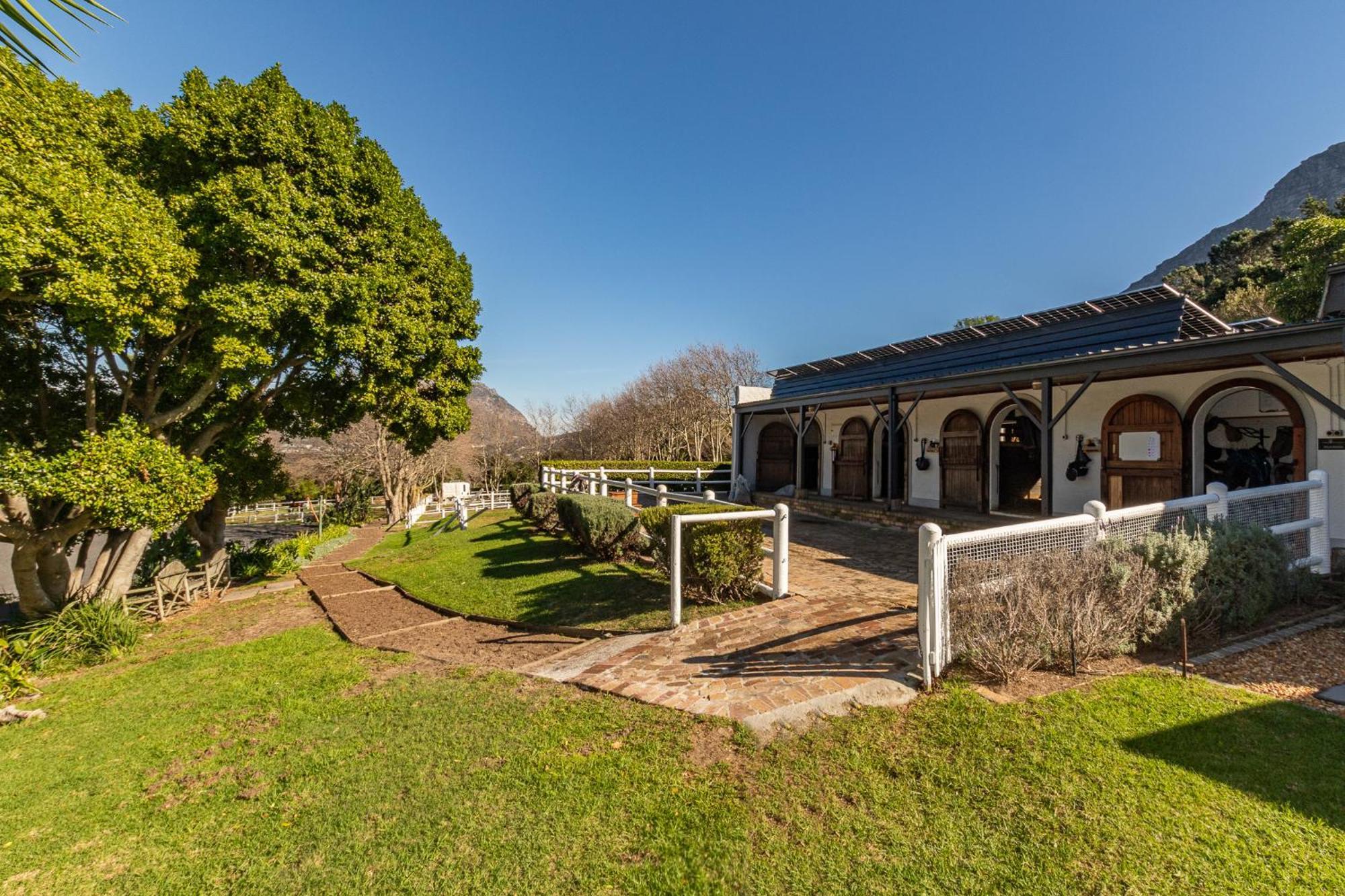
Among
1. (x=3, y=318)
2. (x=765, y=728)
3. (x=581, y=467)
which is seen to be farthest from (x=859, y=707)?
(x=581, y=467)

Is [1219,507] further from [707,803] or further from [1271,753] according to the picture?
[707,803]

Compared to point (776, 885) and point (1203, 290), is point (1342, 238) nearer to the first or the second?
point (1203, 290)

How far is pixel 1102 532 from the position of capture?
4.69 metres

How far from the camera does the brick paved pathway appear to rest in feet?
12.1

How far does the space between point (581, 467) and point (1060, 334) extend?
17527mm

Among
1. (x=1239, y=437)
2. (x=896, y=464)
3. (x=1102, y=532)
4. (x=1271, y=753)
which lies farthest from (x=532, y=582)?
(x=1239, y=437)

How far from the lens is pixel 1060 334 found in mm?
10961

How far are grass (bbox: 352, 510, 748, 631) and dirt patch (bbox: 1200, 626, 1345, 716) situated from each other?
408 centimetres

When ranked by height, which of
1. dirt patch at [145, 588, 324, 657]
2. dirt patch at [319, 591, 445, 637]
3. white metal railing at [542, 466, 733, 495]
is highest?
white metal railing at [542, 466, 733, 495]

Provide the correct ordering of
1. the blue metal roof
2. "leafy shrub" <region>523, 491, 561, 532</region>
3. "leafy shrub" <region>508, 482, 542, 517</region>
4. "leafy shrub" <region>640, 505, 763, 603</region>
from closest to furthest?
"leafy shrub" <region>640, 505, 763, 603</region> → the blue metal roof → "leafy shrub" <region>523, 491, 561, 532</region> → "leafy shrub" <region>508, 482, 542, 517</region>

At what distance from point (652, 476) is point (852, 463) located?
705 centimetres

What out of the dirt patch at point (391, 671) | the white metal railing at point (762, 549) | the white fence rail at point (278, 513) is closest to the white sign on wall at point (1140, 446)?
the white metal railing at point (762, 549)

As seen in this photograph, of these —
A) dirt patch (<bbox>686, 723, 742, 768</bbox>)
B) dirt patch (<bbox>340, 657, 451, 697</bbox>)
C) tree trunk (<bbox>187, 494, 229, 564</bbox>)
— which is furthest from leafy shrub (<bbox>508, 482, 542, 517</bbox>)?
dirt patch (<bbox>686, 723, 742, 768</bbox>)

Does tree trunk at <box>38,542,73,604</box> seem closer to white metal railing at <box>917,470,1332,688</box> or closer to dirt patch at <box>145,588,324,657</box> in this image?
dirt patch at <box>145,588,324,657</box>
